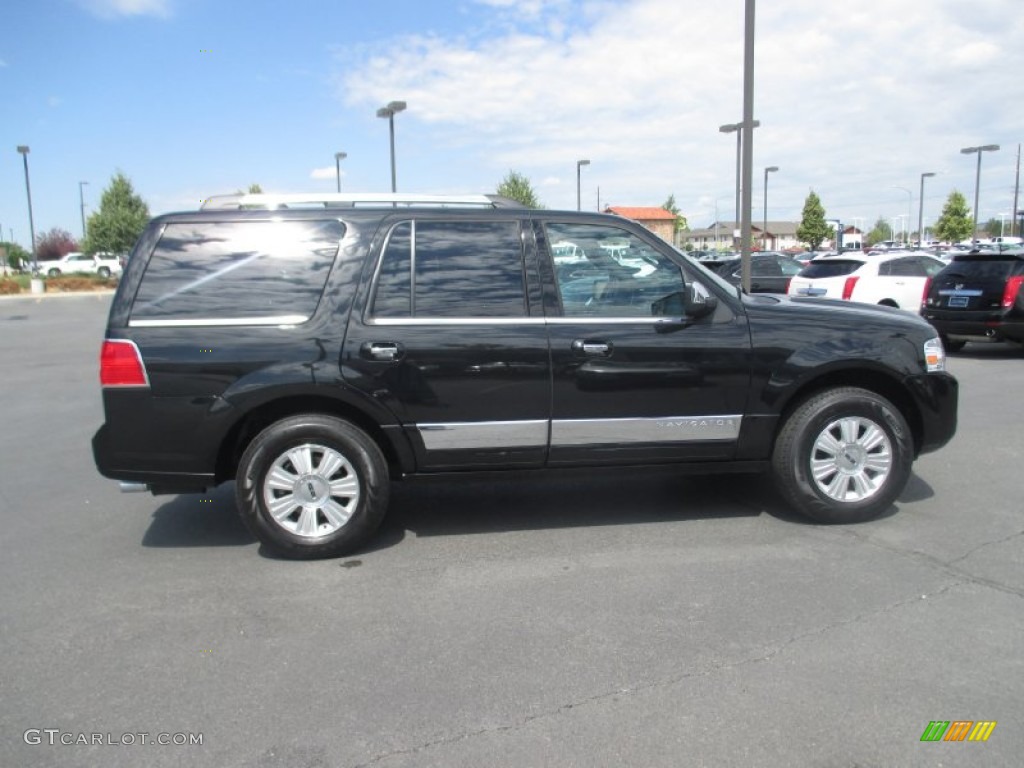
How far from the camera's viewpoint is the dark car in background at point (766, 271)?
65.2 feet

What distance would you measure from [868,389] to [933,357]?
428 mm

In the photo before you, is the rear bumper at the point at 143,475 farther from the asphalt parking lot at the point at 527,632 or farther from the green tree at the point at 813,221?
the green tree at the point at 813,221

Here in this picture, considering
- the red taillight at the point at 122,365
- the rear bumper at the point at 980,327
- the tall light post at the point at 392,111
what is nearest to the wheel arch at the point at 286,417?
the red taillight at the point at 122,365

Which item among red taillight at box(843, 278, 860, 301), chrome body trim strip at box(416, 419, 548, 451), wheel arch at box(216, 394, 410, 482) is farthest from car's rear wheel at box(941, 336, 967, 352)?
wheel arch at box(216, 394, 410, 482)

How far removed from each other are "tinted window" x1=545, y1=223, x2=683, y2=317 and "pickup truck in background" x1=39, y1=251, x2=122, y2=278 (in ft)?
178

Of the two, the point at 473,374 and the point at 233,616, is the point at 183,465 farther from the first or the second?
the point at 473,374

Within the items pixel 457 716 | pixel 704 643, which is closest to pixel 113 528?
pixel 457 716

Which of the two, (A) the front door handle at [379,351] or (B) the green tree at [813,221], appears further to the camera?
(B) the green tree at [813,221]

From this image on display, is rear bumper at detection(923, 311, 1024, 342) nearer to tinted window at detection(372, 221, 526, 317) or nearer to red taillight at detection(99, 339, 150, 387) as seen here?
tinted window at detection(372, 221, 526, 317)

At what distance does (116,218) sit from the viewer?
2167 inches

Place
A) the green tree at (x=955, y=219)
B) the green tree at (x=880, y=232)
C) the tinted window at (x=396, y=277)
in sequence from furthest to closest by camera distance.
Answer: the green tree at (x=880, y=232)
the green tree at (x=955, y=219)
the tinted window at (x=396, y=277)

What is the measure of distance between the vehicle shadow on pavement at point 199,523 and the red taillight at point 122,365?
3.57ft

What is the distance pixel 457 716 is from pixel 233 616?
4.61 feet

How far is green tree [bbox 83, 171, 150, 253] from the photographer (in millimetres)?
55125
